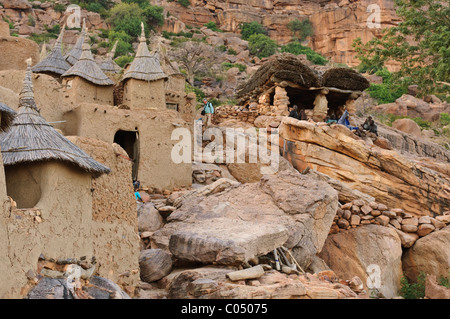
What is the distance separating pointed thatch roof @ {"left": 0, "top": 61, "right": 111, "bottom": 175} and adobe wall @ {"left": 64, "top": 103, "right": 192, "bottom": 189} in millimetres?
4836

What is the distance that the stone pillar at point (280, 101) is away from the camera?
16520mm

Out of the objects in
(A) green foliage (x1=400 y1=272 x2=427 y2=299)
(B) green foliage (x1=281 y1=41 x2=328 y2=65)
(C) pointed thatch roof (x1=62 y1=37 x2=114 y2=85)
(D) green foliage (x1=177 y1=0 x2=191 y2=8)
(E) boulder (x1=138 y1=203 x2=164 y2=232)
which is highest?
(D) green foliage (x1=177 y1=0 x2=191 y2=8)

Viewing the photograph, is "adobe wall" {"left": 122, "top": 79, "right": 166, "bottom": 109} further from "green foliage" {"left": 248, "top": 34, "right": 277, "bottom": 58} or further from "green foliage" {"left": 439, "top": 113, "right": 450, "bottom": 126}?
"green foliage" {"left": 248, "top": 34, "right": 277, "bottom": 58}

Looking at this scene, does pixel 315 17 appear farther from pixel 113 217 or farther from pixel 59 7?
pixel 113 217

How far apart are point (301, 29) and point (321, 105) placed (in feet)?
142

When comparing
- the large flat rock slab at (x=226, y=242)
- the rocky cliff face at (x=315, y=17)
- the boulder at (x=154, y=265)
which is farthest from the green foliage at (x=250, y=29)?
the boulder at (x=154, y=265)

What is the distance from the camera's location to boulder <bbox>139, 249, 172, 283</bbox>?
7668 millimetres

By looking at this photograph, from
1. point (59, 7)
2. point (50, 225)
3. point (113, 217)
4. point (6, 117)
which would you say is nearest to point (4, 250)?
point (50, 225)

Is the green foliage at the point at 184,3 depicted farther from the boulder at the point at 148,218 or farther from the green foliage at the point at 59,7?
the boulder at the point at 148,218

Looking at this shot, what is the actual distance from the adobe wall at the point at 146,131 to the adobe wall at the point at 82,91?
1.55m

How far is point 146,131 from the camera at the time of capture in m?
11.9

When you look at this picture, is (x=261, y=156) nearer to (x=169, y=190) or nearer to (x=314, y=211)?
(x=169, y=190)

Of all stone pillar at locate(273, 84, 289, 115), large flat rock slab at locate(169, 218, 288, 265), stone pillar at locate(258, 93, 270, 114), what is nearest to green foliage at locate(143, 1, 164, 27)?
stone pillar at locate(258, 93, 270, 114)

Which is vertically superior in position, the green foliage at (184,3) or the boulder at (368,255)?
the green foliage at (184,3)
